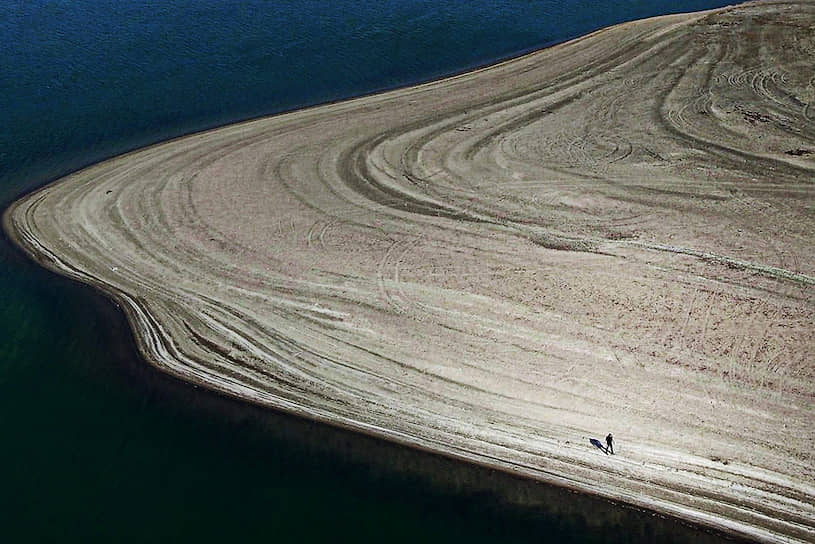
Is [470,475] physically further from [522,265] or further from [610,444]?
[522,265]

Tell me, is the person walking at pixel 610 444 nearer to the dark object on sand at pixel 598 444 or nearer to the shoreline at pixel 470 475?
the dark object on sand at pixel 598 444

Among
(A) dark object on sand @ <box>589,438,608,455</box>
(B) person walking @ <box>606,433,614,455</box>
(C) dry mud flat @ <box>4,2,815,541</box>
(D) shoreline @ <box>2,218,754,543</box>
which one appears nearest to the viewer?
(D) shoreline @ <box>2,218,754,543</box>

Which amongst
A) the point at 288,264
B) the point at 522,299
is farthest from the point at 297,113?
the point at 522,299

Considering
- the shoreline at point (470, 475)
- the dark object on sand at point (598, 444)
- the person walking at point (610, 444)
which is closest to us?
the shoreline at point (470, 475)

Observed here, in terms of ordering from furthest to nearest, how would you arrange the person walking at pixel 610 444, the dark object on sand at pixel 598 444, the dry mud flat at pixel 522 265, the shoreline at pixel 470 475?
the dry mud flat at pixel 522 265, the dark object on sand at pixel 598 444, the person walking at pixel 610 444, the shoreline at pixel 470 475

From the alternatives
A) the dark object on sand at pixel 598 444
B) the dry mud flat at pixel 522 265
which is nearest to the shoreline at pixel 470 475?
the dry mud flat at pixel 522 265

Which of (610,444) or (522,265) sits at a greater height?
(522,265)

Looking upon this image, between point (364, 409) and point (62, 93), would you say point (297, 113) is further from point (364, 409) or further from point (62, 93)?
point (364, 409)

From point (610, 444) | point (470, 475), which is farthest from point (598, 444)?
point (470, 475)

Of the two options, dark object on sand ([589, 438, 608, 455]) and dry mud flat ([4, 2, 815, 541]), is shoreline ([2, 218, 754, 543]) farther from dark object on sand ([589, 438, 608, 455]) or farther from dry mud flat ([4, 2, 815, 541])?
dark object on sand ([589, 438, 608, 455])

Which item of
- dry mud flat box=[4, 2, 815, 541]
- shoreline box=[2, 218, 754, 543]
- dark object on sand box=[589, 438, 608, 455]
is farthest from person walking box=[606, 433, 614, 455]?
shoreline box=[2, 218, 754, 543]
